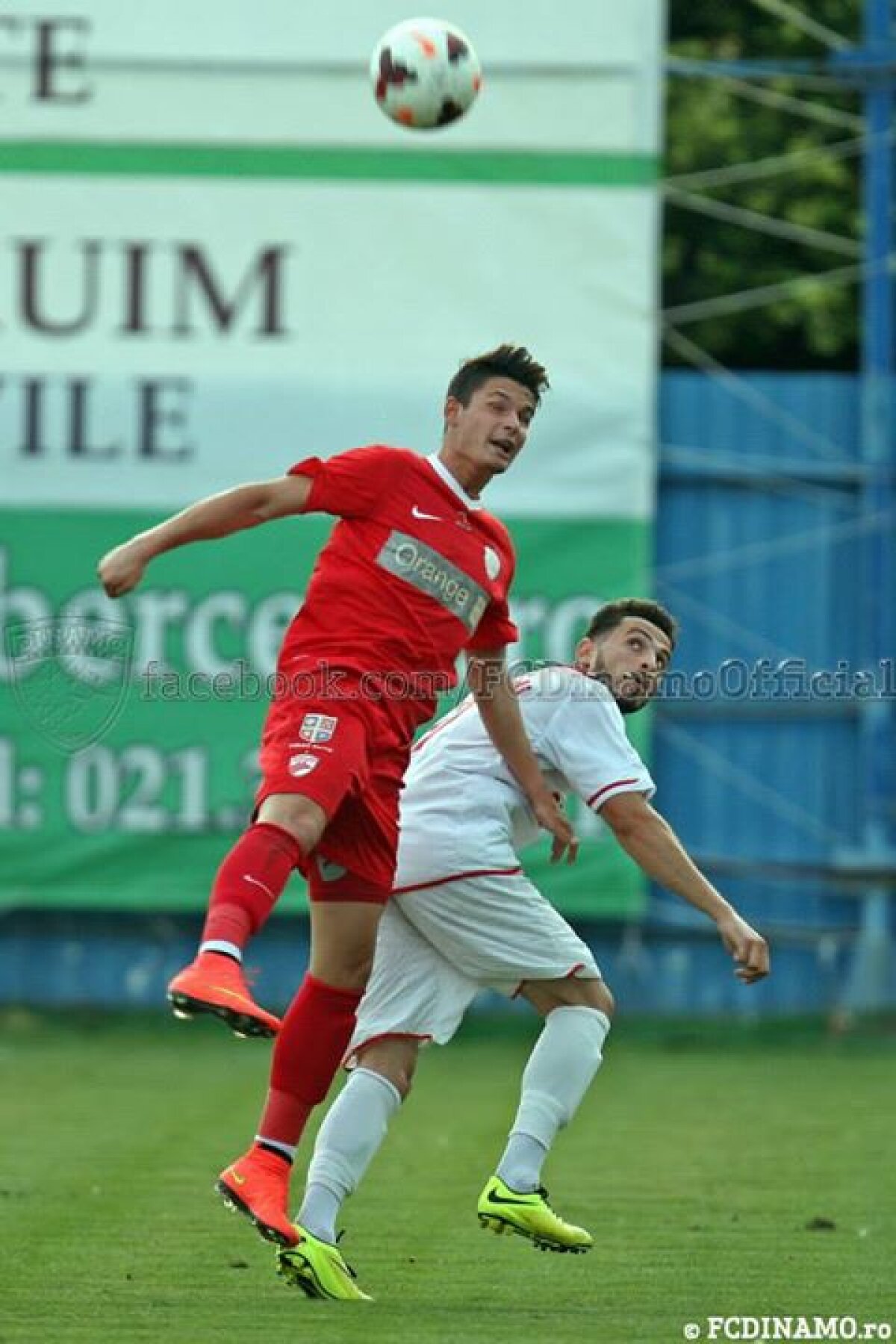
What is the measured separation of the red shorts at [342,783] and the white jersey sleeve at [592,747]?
0.51 metres

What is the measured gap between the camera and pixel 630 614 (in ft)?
21.4

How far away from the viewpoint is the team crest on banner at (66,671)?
43.6ft

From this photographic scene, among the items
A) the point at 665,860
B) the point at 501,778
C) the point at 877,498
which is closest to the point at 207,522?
the point at 501,778

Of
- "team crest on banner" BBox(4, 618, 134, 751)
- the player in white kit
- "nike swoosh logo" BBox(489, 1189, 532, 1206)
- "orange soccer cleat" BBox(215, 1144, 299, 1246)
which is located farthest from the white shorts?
"team crest on banner" BBox(4, 618, 134, 751)

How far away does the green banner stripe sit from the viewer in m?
14.0

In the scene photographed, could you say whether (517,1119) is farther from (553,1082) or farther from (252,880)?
(252,880)

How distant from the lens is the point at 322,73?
46.2ft

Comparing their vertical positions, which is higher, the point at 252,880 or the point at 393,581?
the point at 393,581

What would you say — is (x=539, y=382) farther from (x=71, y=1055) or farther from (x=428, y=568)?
(x=71, y=1055)

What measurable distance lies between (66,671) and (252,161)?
3.05m

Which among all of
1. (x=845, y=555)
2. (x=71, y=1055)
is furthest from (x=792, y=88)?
(x=71, y=1055)

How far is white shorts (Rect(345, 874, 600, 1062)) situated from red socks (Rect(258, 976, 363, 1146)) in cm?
27

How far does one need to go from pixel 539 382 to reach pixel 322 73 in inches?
326

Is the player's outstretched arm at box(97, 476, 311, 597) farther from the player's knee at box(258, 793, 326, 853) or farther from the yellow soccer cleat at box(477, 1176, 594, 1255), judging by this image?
the yellow soccer cleat at box(477, 1176, 594, 1255)
